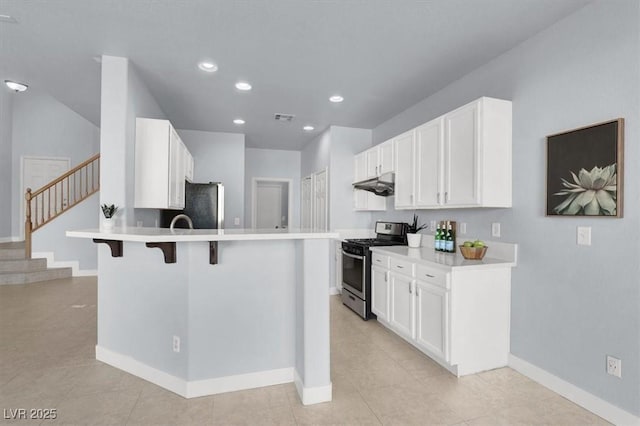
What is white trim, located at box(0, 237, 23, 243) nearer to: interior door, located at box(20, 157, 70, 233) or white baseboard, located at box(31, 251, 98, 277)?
interior door, located at box(20, 157, 70, 233)

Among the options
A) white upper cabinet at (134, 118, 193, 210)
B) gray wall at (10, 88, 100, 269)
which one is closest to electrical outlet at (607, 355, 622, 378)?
white upper cabinet at (134, 118, 193, 210)

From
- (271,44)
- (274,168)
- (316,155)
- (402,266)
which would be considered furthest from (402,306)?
(274,168)

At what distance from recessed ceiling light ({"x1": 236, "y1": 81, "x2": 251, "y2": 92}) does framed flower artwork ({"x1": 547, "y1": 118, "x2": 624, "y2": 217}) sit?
9.46 ft

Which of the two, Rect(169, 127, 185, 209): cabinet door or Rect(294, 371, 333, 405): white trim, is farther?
Rect(169, 127, 185, 209): cabinet door

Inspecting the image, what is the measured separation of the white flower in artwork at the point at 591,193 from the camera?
6.57ft

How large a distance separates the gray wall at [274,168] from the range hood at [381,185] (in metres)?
2.65

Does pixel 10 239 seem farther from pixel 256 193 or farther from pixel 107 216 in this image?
Result: pixel 107 216

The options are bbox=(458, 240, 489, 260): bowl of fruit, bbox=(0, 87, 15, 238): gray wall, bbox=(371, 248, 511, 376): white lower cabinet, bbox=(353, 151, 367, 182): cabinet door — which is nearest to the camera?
bbox=(371, 248, 511, 376): white lower cabinet

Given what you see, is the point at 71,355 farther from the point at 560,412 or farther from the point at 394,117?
the point at 394,117

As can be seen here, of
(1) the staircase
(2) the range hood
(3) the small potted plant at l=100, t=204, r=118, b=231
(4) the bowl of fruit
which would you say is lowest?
(1) the staircase

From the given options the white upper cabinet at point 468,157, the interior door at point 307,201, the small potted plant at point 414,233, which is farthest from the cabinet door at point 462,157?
the interior door at point 307,201

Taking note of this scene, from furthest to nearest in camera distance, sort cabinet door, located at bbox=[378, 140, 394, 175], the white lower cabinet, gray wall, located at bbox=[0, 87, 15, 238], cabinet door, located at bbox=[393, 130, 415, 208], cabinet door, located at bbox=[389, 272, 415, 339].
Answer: gray wall, located at bbox=[0, 87, 15, 238] < cabinet door, located at bbox=[378, 140, 394, 175] < cabinet door, located at bbox=[393, 130, 415, 208] < cabinet door, located at bbox=[389, 272, 415, 339] < the white lower cabinet

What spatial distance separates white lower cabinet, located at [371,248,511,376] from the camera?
2.51m

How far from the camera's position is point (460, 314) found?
2525mm
